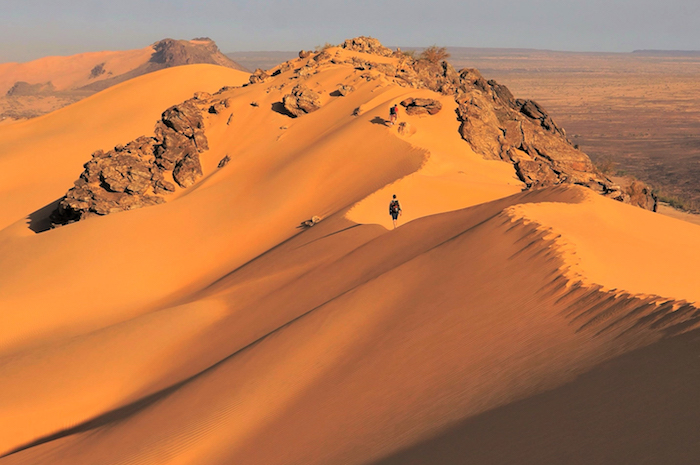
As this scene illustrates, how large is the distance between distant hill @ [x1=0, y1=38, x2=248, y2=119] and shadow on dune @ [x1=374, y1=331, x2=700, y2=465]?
73952 millimetres

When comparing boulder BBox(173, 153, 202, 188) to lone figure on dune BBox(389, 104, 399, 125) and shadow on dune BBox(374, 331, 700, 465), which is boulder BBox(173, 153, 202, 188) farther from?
shadow on dune BBox(374, 331, 700, 465)

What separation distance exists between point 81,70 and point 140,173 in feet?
367

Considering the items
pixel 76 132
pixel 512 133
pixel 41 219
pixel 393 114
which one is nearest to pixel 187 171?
pixel 41 219

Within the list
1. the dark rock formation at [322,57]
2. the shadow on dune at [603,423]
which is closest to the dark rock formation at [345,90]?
the dark rock formation at [322,57]

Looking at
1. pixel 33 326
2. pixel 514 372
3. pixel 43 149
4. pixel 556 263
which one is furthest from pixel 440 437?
pixel 43 149

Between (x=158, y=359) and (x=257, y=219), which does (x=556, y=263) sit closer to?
(x=158, y=359)

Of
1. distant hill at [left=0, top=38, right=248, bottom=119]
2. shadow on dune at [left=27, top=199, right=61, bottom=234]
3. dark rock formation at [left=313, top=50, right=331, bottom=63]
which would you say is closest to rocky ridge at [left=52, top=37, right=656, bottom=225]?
shadow on dune at [left=27, top=199, right=61, bottom=234]

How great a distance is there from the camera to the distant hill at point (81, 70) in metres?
76.2

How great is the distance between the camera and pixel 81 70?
386 ft

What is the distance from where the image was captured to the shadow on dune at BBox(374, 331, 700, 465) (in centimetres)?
426

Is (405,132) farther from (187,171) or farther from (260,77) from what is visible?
(260,77)

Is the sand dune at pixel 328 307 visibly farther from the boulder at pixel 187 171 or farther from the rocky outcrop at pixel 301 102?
the rocky outcrop at pixel 301 102

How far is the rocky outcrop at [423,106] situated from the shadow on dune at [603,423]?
1692cm

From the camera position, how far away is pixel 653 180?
111ft
